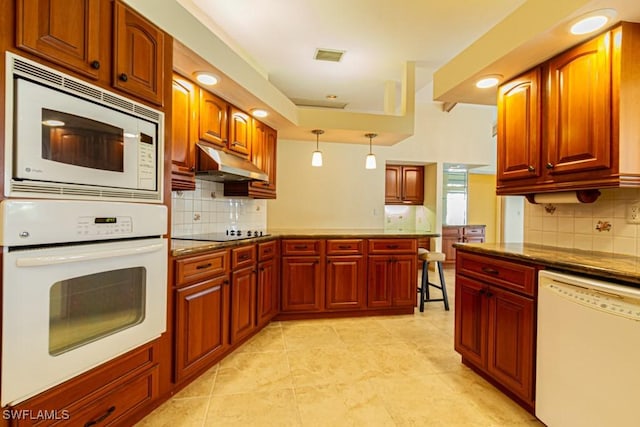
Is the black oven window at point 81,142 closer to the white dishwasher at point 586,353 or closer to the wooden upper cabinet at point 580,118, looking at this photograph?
the white dishwasher at point 586,353

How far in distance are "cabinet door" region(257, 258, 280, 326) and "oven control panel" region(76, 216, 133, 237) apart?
1516 millimetres

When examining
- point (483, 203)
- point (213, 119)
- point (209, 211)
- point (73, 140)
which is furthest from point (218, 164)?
point (483, 203)

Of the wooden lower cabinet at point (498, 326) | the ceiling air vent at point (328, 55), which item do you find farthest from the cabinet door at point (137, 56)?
the wooden lower cabinet at point (498, 326)

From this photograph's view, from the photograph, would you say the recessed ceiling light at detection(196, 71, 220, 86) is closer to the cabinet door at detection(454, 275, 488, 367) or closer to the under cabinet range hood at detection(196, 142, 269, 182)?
the under cabinet range hood at detection(196, 142, 269, 182)

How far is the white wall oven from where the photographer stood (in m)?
1.03

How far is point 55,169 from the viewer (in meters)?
1.15

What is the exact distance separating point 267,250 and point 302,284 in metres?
0.57

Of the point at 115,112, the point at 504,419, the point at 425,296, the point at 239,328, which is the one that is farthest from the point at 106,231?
the point at 425,296

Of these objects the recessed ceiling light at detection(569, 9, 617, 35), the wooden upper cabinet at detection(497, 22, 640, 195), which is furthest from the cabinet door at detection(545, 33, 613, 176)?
the recessed ceiling light at detection(569, 9, 617, 35)

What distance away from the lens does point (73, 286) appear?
122cm

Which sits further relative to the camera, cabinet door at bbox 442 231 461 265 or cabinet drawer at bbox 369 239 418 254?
cabinet door at bbox 442 231 461 265

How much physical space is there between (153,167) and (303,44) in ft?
6.87

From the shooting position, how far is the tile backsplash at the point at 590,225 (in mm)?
1854

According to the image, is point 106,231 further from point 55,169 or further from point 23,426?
point 23,426
